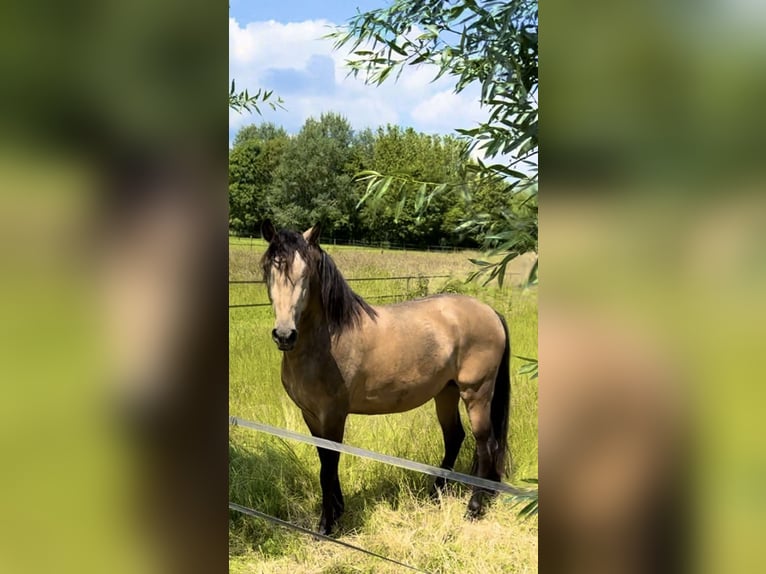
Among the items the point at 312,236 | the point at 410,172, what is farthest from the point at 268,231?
the point at 410,172

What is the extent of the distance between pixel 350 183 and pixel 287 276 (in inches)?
21.2

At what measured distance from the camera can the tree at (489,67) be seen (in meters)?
1.24

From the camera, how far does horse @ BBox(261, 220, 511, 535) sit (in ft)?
6.21

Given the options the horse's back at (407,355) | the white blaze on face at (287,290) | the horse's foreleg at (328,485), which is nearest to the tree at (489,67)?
the horse's back at (407,355)

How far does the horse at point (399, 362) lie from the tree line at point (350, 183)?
0.24 m

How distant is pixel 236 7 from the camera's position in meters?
2.43

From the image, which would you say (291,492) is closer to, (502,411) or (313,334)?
(313,334)

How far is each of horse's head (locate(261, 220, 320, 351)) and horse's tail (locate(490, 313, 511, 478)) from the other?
0.59m

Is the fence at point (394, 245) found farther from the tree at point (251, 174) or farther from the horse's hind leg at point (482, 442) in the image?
the horse's hind leg at point (482, 442)

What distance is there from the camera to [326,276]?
1907 mm

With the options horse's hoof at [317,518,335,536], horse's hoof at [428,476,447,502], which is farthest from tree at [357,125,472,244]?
horse's hoof at [317,518,335,536]
